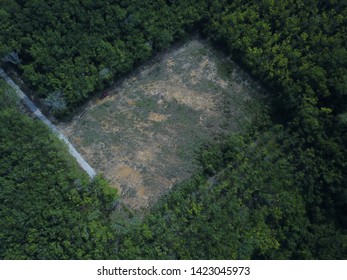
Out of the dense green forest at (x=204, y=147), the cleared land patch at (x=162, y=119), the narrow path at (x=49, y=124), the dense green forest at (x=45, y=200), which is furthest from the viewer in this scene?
the narrow path at (x=49, y=124)

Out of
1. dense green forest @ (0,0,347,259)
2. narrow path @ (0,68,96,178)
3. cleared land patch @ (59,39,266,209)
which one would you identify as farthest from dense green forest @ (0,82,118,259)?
cleared land patch @ (59,39,266,209)

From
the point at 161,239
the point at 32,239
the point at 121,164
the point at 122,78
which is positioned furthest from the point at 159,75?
the point at 32,239

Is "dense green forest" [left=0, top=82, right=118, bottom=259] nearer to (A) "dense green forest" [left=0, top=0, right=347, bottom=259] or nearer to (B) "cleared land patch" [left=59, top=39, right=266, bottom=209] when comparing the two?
(A) "dense green forest" [left=0, top=0, right=347, bottom=259]

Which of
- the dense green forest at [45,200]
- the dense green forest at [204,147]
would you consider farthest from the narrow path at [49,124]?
the dense green forest at [45,200]

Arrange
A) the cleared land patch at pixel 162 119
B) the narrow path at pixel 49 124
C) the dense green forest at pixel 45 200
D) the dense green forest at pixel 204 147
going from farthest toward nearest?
the narrow path at pixel 49 124 → the cleared land patch at pixel 162 119 → the dense green forest at pixel 204 147 → the dense green forest at pixel 45 200

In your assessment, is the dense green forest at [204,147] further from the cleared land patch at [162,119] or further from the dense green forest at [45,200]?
the cleared land patch at [162,119]

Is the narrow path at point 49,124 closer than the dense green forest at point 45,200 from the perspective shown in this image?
No

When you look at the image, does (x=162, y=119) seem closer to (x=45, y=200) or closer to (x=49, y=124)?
(x=49, y=124)
